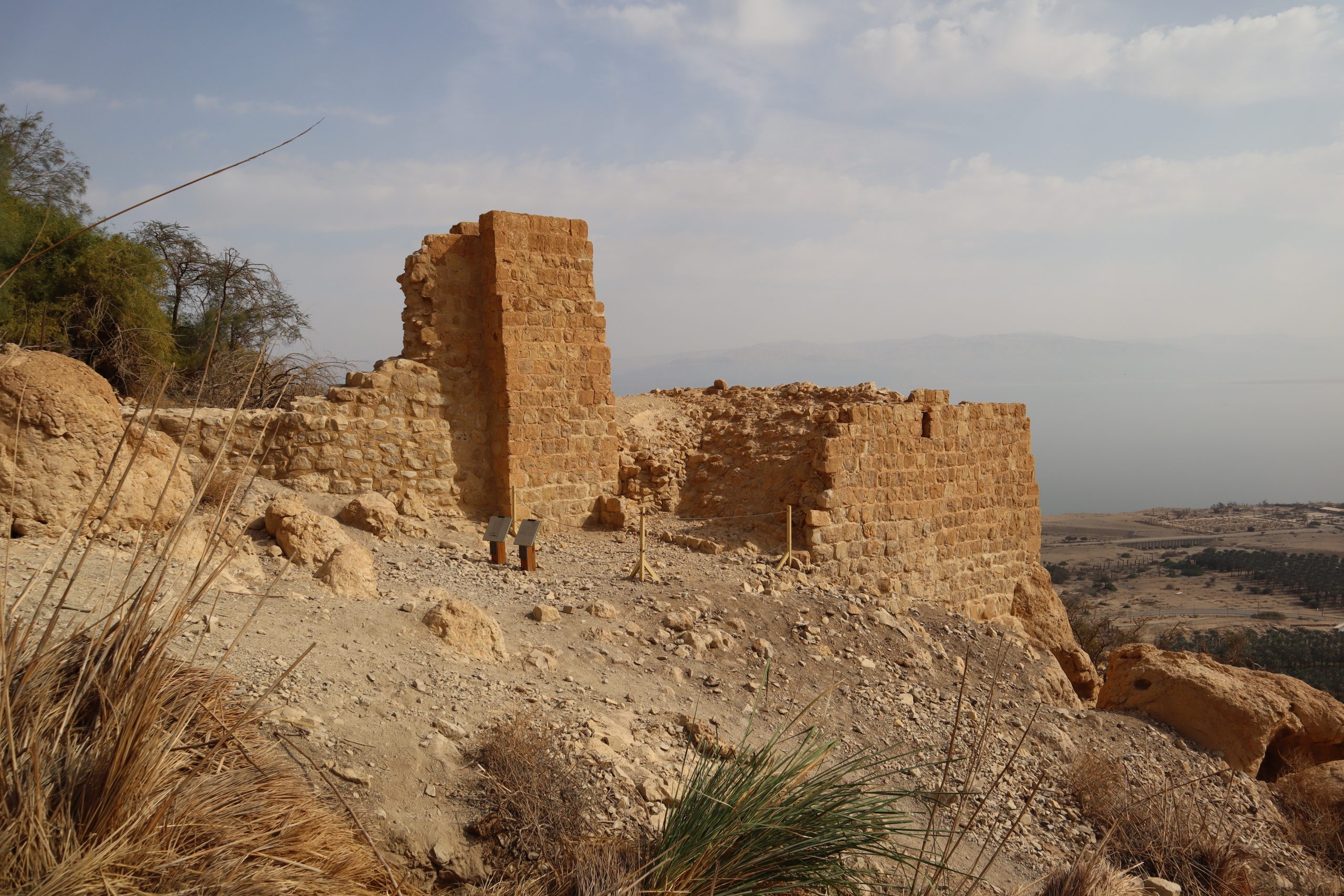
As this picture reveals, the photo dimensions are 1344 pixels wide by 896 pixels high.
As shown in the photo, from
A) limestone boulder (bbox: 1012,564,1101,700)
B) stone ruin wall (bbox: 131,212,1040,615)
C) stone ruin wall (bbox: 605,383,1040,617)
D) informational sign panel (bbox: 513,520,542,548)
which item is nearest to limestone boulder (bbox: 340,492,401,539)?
stone ruin wall (bbox: 131,212,1040,615)

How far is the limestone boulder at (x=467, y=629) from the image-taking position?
489cm

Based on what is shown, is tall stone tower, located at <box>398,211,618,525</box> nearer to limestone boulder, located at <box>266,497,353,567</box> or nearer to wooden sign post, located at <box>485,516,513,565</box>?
wooden sign post, located at <box>485,516,513,565</box>

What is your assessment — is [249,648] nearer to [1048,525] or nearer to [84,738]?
[84,738]

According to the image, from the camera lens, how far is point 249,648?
12.7ft

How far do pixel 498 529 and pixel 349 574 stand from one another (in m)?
2.24

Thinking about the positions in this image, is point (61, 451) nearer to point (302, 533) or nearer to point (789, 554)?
point (302, 533)

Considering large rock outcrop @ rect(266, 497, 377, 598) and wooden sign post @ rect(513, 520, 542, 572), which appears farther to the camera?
wooden sign post @ rect(513, 520, 542, 572)

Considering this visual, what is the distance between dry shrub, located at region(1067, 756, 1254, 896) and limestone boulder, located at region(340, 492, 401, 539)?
6.08 m

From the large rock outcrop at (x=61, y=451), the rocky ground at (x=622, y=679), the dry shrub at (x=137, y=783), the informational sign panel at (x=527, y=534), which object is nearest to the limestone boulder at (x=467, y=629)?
the rocky ground at (x=622, y=679)

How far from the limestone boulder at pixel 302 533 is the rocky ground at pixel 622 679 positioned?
0.12m

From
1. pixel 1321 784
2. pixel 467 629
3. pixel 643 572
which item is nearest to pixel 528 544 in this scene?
pixel 643 572

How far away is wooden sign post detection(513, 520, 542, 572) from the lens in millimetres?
7539

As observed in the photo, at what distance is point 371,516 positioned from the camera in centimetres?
793

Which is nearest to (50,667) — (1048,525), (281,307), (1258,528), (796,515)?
(796,515)
